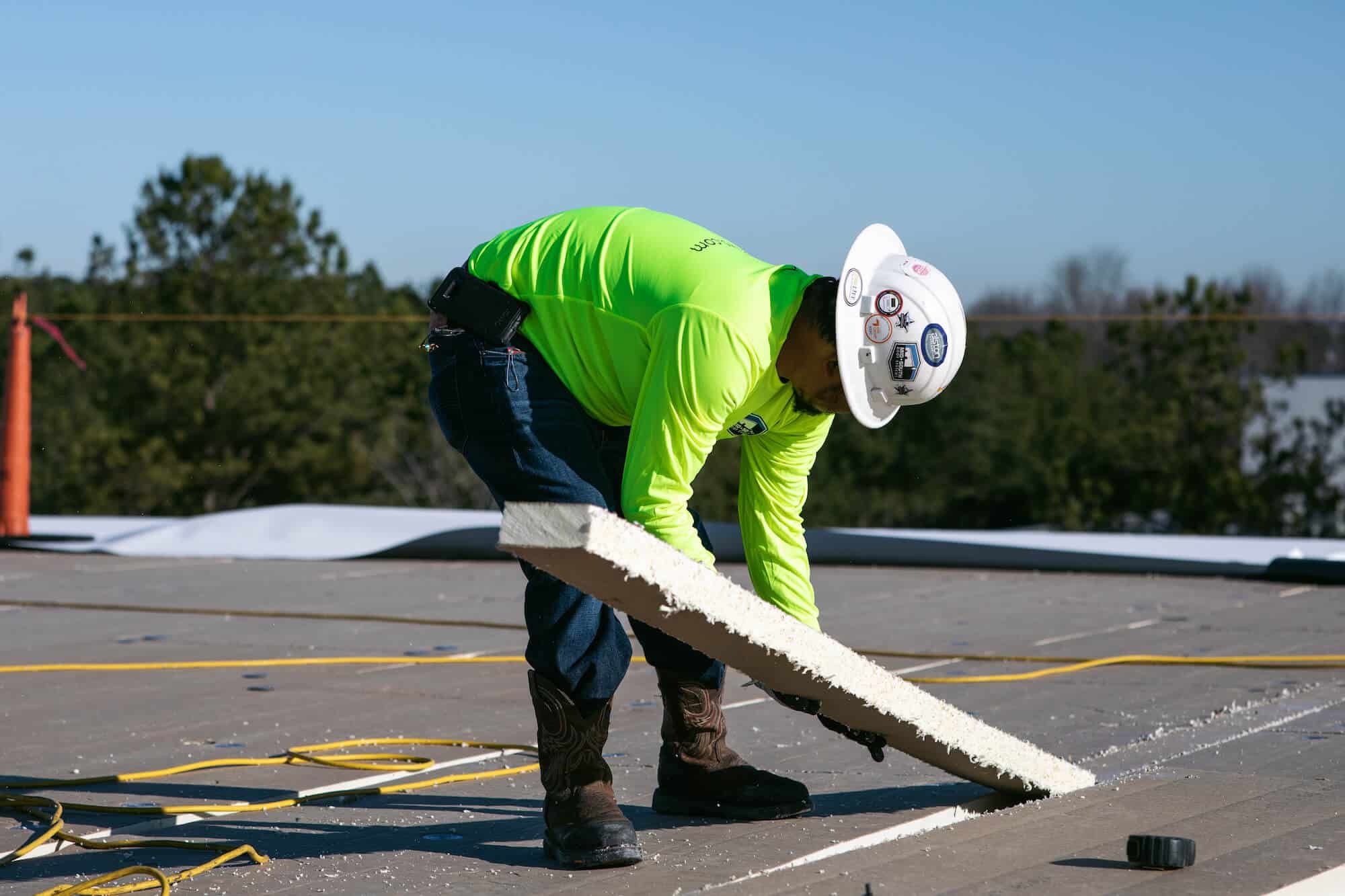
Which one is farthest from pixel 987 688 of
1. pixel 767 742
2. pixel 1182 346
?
pixel 1182 346

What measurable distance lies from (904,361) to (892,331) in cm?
6

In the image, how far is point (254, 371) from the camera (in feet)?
102

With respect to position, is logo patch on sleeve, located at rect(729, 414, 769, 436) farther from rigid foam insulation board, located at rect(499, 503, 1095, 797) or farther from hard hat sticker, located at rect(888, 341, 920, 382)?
rigid foam insulation board, located at rect(499, 503, 1095, 797)

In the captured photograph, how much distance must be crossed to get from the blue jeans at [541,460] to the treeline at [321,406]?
2592 centimetres

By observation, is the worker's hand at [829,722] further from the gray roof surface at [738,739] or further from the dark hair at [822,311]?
the dark hair at [822,311]

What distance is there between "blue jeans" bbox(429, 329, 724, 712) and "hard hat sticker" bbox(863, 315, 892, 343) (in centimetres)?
61

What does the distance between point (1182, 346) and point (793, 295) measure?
27912mm

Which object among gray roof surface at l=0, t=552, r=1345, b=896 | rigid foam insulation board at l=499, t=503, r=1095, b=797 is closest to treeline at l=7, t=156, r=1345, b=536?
gray roof surface at l=0, t=552, r=1345, b=896

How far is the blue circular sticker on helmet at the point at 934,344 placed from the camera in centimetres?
306

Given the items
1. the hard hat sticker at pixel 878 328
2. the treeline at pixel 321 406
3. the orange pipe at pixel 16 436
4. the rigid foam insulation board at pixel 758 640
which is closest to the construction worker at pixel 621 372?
the hard hat sticker at pixel 878 328

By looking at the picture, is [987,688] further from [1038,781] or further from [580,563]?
[580,563]

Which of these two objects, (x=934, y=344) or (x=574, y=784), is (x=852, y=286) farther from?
(x=574, y=784)

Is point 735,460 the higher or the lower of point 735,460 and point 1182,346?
the lower

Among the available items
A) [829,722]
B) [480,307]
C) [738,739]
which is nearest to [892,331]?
[480,307]
